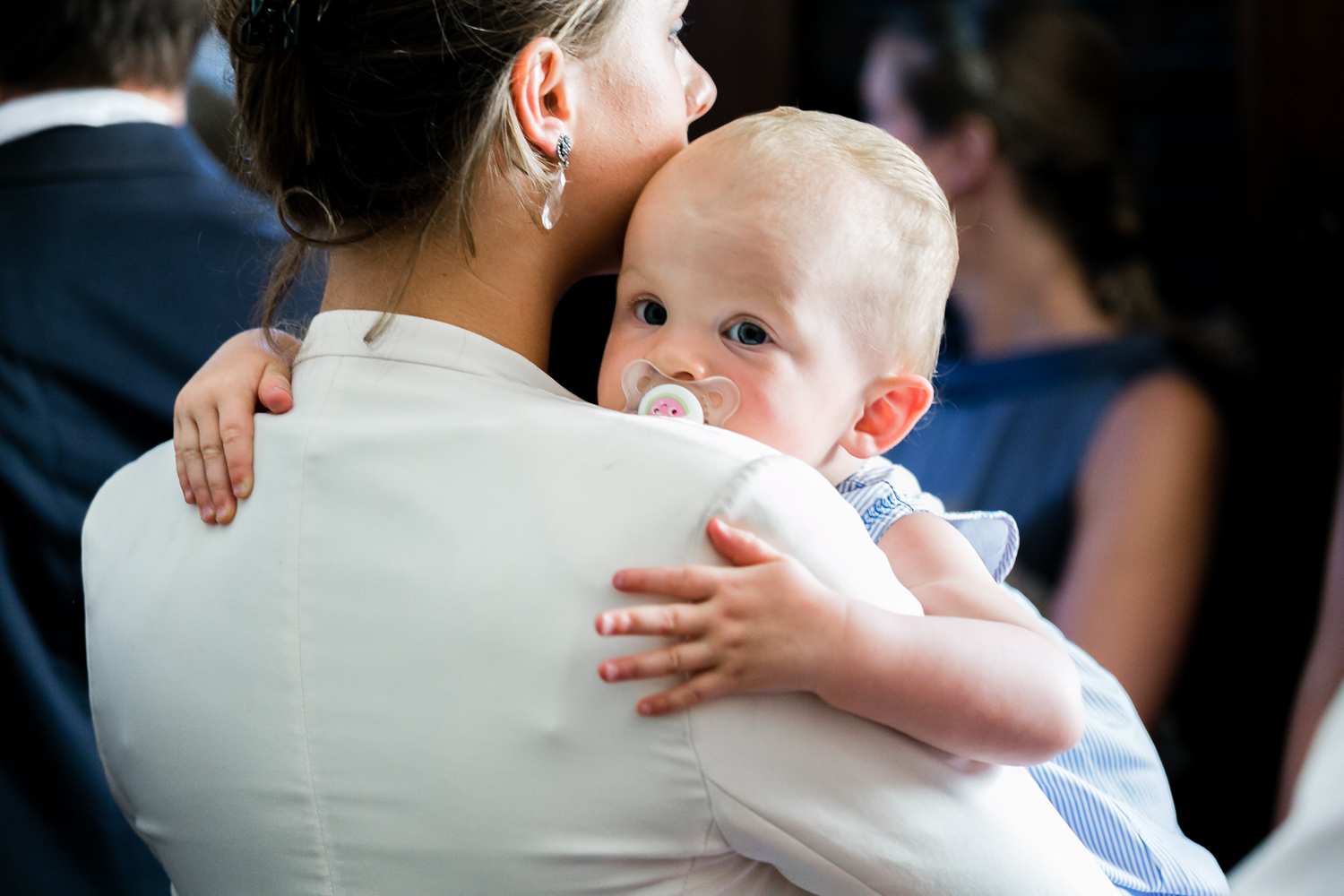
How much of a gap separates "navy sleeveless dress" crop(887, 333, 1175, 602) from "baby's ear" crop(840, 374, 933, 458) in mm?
1253

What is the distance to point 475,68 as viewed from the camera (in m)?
0.88

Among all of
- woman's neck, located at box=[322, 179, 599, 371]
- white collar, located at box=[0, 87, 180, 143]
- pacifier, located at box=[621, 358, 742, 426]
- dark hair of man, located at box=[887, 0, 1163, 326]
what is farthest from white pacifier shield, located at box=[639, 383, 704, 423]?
dark hair of man, located at box=[887, 0, 1163, 326]

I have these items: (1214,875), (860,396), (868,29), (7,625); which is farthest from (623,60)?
(868,29)

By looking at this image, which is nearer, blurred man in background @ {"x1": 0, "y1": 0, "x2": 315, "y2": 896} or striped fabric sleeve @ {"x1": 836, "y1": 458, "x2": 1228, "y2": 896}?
striped fabric sleeve @ {"x1": 836, "y1": 458, "x2": 1228, "y2": 896}

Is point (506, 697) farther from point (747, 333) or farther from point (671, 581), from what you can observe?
point (747, 333)

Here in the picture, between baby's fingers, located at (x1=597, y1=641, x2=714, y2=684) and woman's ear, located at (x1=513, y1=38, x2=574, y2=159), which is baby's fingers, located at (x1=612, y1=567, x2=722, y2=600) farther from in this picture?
woman's ear, located at (x1=513, y1=38, x2=574, y2=159)

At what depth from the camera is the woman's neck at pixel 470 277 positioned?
906 millimetres

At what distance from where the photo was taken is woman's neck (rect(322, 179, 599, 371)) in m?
0.91

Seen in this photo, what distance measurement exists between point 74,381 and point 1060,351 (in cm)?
191

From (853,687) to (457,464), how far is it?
0.30 meters

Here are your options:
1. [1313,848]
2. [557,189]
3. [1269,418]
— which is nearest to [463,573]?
[557,189]

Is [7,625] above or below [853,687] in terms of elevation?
below

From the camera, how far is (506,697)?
0.73 m

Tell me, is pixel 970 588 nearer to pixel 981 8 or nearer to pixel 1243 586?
pixel 1243 586
